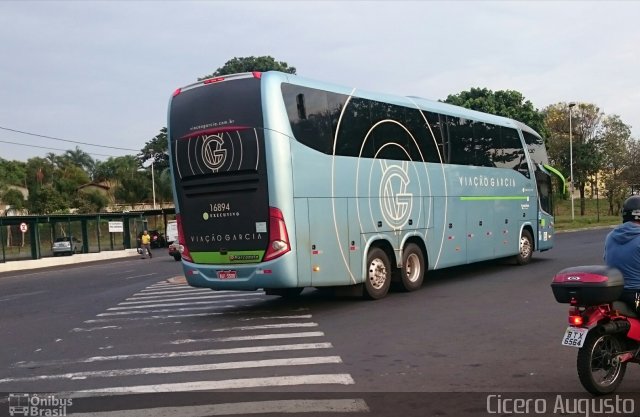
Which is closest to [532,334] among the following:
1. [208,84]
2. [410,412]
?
[410,412]

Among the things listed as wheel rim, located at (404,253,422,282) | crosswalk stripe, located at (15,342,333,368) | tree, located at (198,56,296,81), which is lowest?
crosswalk stripe, located at (15,342,333,368)

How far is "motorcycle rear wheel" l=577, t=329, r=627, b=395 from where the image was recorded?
16.8 feet

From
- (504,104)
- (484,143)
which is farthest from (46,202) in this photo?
(484,143)

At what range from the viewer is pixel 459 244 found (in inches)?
A: 569

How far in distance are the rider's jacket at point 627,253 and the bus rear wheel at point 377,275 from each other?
246 inches

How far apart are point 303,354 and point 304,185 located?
3.58m

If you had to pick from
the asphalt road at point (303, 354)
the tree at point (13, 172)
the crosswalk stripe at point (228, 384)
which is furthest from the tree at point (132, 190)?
the crosswalk stripe at point (228, 384)

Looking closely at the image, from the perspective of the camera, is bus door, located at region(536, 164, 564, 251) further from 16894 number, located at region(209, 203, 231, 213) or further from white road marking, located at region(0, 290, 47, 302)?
white road marking, located at region(0, 290, 47, 302)

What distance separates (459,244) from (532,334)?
646cm

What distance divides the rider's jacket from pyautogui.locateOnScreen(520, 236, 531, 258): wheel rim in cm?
1226

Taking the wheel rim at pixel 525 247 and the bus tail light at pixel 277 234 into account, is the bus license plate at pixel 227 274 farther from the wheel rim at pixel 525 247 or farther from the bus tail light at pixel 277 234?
the wheel rim at pixel 525 247

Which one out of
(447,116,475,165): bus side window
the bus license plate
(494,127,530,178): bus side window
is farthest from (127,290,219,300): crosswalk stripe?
(494,127,530,178): bus side window

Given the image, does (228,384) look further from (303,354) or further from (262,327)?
(262,327)

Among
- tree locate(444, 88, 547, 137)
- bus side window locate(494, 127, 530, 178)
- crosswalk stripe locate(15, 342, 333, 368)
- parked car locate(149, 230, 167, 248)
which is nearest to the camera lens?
crosswalk stripe locate(15, 342, 333, 368)
